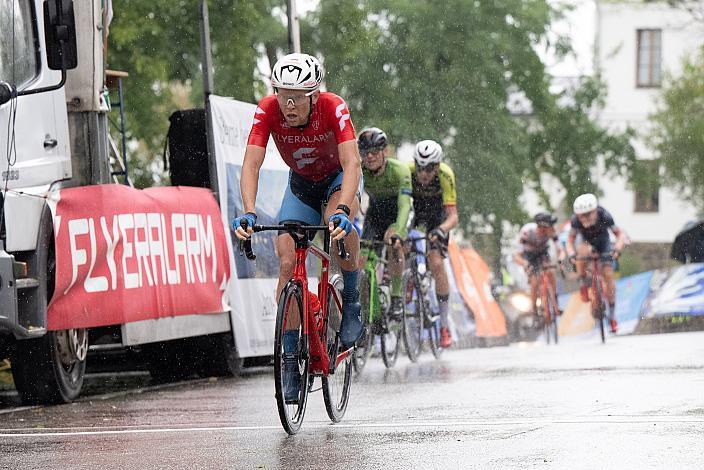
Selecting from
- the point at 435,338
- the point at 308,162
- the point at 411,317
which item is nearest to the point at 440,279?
the point at 435,338

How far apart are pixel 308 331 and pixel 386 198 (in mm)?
6021

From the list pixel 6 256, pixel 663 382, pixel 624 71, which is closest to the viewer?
pixel 6 256

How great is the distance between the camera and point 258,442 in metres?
8.02

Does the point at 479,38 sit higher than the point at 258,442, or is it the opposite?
the point at 479,38

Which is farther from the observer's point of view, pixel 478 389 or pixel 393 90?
pixel 393 90

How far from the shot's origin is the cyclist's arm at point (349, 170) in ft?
27.6

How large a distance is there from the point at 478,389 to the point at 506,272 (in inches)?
1085

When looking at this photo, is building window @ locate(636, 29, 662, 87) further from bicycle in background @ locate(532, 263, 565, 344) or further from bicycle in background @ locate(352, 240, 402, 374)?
bicycle in background @ locate(352, 240, 402, 374)

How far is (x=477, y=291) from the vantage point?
25.2 metres

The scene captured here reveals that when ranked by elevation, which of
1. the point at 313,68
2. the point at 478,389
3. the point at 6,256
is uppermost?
the point at 313,68

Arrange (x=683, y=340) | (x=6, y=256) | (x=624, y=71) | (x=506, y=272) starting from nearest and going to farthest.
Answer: (x=6, y=256) < (x=683, y=340) < (x=506, y=272) < (x=624, y=71)

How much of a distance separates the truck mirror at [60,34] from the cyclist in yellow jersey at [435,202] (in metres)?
5.66

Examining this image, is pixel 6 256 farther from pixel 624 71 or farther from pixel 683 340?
pixel 624 71

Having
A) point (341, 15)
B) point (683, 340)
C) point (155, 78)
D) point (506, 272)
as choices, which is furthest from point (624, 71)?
point (683, 340)
